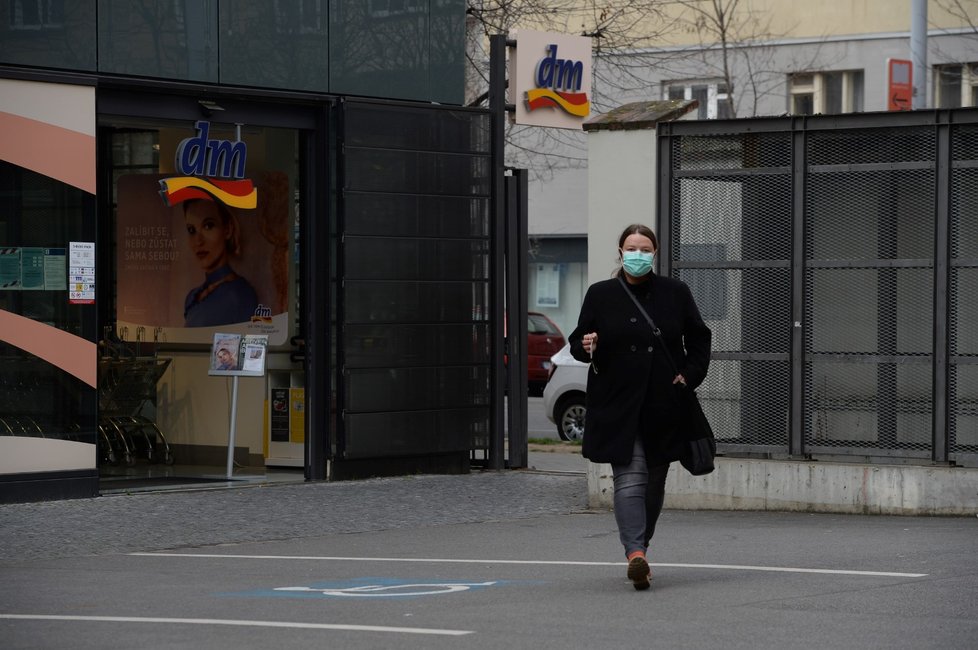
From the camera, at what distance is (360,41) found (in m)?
15.0

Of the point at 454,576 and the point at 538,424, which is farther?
the point at 538,424

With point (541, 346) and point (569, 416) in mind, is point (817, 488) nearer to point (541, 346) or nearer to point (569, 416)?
point (569, 416)

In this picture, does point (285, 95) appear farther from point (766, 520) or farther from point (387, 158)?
point (766, 520)

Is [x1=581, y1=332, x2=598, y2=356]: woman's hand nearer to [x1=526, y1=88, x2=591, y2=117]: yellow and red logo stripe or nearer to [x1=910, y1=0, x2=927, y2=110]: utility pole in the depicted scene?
[x1=526, y1=88, x2=591, y2=117]: yellow and red logo stripe

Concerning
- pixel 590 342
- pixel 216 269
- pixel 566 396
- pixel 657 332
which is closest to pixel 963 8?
pixel 566 396

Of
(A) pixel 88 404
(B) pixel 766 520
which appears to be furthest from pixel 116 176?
(B) pixel 766 520

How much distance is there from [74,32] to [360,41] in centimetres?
273

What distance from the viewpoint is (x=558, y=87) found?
16.2m

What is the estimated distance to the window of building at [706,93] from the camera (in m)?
35.5

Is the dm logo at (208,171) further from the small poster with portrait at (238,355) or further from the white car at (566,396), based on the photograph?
the white car at (566,396)

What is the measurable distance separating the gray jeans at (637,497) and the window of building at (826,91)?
26578mm

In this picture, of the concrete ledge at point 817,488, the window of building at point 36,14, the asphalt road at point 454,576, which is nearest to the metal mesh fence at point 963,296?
the concrete ledge at point 817,488

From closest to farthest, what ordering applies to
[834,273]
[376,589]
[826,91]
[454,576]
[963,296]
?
1. [376,589]
2. [454,576]
3. [963,296]
4. [834,273]
5. [826,91]

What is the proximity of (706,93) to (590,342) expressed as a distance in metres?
27.8
